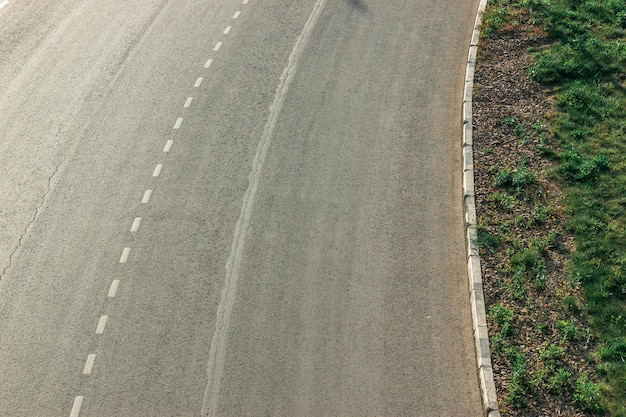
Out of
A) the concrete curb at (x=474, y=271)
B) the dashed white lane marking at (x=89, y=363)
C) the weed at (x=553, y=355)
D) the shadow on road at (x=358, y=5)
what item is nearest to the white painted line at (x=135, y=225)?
the dashed white lane marking at (x=89, y=363)

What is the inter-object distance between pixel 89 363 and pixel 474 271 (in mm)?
7080

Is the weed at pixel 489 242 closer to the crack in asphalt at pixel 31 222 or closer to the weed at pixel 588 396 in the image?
the weed at pixel 588 396

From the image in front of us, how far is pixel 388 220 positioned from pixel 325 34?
7.35 m

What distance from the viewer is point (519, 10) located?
20000 mm

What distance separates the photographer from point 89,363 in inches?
500

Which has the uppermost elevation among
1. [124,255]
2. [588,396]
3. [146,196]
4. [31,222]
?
[31,222]

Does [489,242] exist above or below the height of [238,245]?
below

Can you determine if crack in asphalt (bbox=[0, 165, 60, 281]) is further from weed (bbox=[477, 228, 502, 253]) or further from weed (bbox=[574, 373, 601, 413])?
weed (bbox=[574, 373, 601, 413])

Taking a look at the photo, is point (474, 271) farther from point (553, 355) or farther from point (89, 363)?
point (89, 363)

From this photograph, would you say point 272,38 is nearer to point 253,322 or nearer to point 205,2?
point 205,2

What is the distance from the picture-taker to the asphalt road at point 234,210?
12.4 m

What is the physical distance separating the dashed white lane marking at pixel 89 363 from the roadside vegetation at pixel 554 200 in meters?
6.86

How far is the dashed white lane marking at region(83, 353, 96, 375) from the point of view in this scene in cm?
1259

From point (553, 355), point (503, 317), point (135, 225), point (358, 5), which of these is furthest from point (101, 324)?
point (358, 5)
